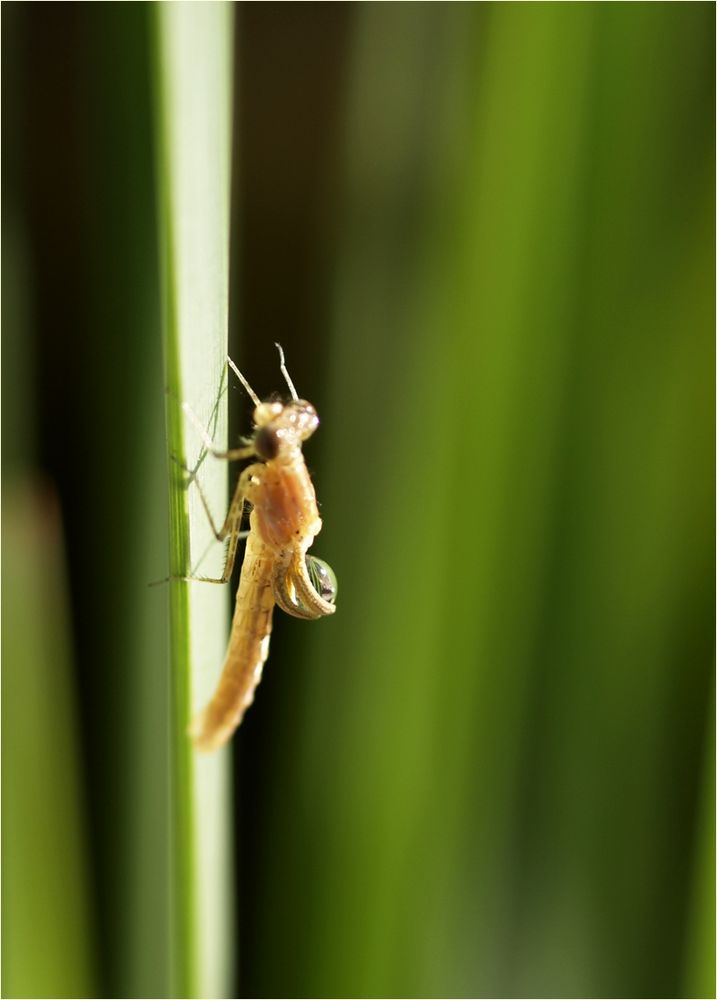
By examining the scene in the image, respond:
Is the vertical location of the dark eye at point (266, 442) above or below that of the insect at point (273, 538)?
above

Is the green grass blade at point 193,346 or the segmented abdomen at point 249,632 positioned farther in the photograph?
the segmented abdomen at point 249,632

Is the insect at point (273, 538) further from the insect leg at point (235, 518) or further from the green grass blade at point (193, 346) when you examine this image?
the green grass blade at point (193, 346)

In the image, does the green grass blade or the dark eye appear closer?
the green grass blade

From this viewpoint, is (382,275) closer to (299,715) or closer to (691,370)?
(691,370)

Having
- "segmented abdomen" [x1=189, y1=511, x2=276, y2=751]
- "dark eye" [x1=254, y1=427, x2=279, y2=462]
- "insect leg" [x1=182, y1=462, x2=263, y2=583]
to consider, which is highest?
"dark eye" [x1=254, y1=427, x2=279, y2=462]

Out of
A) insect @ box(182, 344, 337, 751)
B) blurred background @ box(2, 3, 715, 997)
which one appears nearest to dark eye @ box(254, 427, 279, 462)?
insect @ box(182, 344, 337, 751)

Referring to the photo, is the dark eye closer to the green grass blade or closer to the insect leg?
the insect leg

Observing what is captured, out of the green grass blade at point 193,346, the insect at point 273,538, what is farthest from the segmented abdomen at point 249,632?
the green grass blade at point 193,346
